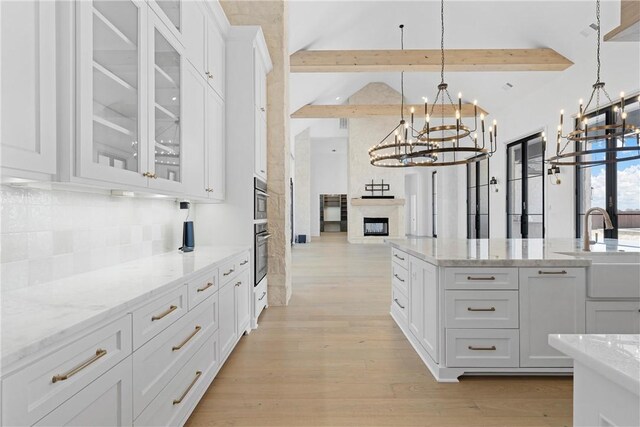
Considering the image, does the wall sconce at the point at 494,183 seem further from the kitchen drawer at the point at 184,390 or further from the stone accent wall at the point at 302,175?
the kitchen drawer at the point at 184,390

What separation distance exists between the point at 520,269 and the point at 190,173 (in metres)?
2.30

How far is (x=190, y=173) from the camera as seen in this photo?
242 cm

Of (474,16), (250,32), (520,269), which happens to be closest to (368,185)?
(474,16)

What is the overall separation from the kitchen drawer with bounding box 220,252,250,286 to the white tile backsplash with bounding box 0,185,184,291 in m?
0.55

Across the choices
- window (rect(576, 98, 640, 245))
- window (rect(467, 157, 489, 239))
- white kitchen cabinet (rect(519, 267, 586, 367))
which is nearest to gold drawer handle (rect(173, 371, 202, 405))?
white kitchen cabinet (rect(519, 267, 586, 367))

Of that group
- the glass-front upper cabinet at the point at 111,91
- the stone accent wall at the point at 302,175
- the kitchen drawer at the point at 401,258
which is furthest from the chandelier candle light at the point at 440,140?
the stone accent wall at the point at 302,175

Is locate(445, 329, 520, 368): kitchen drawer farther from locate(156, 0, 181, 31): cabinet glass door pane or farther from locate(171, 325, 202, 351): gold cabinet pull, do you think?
locate(156, 0, 181, 31): cabinet glass door pane

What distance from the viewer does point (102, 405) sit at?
43.0 inches

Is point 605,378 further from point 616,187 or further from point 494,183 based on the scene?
point 494,183

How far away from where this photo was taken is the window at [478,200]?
922 centimetres

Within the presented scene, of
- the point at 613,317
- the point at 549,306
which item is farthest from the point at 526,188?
the point at 549,306

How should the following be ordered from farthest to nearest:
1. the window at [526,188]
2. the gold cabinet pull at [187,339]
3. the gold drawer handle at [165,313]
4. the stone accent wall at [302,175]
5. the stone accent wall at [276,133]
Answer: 1. the stone accent wall at [302,175]
2. the window at [526,188]
3. the stone accent wall at [276,133]
4. the gold cabinet pull at [187,339]
5. the gold drawer handle at [165,313]

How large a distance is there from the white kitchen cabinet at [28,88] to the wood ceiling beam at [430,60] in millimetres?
5421

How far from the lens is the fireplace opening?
39.5ft
